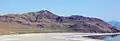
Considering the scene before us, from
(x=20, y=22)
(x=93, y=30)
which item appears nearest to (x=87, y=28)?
(x=93, y=30)

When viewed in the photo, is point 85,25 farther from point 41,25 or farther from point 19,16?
point 19,16

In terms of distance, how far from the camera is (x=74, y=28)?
143m

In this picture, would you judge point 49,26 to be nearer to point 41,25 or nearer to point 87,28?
point 41,25

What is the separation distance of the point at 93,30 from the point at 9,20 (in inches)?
1977

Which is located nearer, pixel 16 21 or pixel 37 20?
pixel 16 21

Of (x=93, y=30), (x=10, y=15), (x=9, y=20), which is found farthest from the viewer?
(x=10, y=15)

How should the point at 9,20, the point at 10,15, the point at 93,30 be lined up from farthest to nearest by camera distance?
the point at 10,15 < the point at 9,20 < the point at 93,30

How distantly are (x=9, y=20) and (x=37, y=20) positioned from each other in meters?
25.4

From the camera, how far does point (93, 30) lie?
5448 inches

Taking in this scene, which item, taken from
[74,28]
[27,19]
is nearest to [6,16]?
[27,19]

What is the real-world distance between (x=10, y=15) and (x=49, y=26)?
25867mm

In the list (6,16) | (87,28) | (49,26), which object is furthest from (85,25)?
(6,16)

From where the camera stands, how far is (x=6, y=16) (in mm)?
173000

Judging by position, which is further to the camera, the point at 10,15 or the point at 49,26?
the point at 10,15
